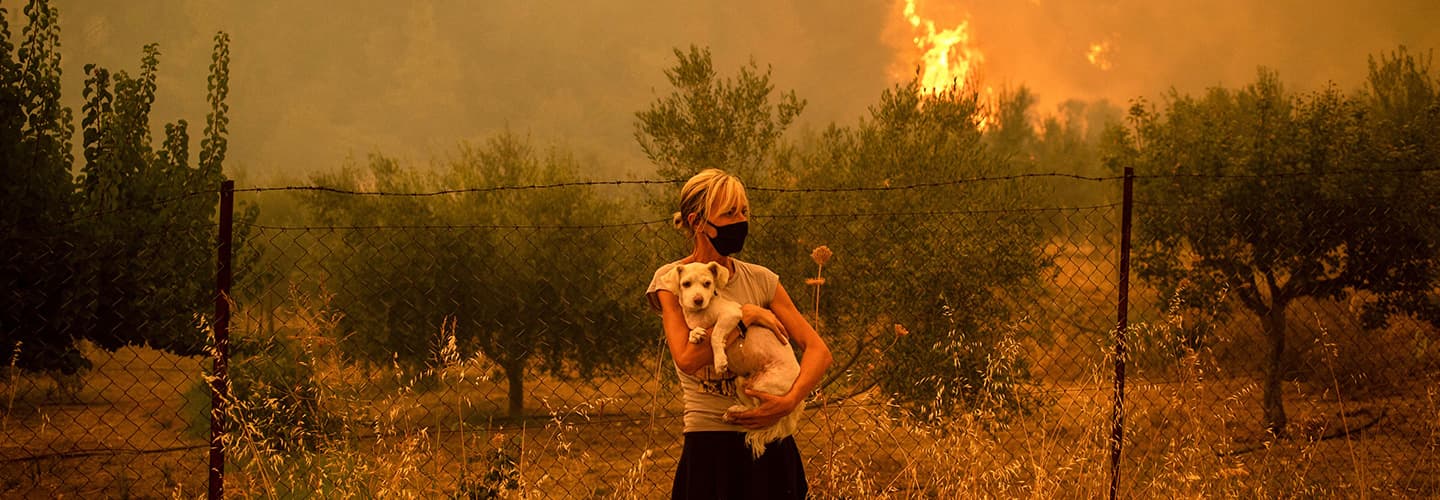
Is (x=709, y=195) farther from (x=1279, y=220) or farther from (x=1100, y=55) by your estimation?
(x=1100, y=55)

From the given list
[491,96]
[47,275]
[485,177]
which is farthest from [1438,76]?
[491,96]

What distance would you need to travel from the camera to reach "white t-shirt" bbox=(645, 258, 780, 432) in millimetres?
3004

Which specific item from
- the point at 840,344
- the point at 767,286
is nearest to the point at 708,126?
the point at 840,344

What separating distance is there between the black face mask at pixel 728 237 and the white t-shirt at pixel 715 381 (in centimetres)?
8

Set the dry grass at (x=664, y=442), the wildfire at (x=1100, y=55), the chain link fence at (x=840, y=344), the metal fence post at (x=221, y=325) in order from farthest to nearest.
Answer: the wildfire at (x=1100, y=55), the chain link fence at (x=840, y=344), the metal fence post at (x=221, y=325), the dry grass at (x=664, y=442)

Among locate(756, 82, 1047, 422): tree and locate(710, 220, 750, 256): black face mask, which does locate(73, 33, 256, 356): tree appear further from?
locate(710, 220, 750, 256): black face mask

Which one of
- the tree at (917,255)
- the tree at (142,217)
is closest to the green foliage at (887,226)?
the tree at (917,255)

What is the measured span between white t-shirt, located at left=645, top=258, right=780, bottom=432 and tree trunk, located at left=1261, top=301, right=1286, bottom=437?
33.1ft

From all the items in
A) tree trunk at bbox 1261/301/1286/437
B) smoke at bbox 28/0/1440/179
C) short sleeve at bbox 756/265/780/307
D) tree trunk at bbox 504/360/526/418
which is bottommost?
tree trunk at bbox 504/360/526/418

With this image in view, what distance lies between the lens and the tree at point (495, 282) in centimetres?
1254

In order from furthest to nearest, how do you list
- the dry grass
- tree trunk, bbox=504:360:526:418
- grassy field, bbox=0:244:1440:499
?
tree trunk, bbox=504:360:526:418
grassy field, bbox=0:244:1440:499
the dry grass

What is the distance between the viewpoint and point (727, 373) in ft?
9.75

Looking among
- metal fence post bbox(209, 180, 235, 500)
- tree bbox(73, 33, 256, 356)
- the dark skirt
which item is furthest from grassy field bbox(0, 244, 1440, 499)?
tree bbox(73, 33, 256, 356)

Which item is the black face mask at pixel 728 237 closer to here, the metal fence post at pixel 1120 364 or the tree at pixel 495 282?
the metal fence post at pixel 1120 364
